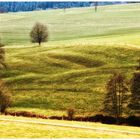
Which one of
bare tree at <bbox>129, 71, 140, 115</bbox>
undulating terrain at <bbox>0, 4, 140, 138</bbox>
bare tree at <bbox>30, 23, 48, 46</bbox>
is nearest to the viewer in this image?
bare tree at <bbox>129, 71, 140, 115</bbox>

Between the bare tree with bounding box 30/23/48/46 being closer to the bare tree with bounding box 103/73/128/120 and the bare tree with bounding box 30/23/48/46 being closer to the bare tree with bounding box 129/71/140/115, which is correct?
→ the bare tree with bounding box 129/71/140/115

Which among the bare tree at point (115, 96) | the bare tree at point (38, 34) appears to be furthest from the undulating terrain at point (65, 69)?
the bare tree at point (38, 34)

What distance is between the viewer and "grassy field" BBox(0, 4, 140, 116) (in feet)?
216

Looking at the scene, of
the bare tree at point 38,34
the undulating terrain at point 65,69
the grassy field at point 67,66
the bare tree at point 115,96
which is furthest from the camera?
the bare tree at point 38,34

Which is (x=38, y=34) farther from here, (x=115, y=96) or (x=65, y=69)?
(x=115, y=96)

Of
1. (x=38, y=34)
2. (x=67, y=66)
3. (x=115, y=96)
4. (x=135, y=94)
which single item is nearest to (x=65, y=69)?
(x=67, y=66)

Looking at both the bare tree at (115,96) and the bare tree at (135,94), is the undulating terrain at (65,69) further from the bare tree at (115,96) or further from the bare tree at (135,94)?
the bare tree at (135,94)

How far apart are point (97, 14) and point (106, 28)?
29.6 meters

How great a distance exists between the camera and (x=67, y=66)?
292ft

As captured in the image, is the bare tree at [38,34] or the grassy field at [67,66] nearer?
the grassy field at [67,66]

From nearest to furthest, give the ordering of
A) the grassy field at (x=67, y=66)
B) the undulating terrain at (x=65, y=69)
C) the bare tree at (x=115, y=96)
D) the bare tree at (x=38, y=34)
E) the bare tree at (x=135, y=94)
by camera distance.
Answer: the bare tree at (x=115, y=96) < the bare tree at (x=135, y=94) < the undulating terrain at (x=65, y=69) < the grassy field at (x=67, y=66) < the bare tree at (x=38, y=34)

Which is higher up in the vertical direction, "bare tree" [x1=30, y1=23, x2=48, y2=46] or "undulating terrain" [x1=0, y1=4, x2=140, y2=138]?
"bare tree" [x1=30, y1=23, x2=48, y2=46]

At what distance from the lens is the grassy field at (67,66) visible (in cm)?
6594

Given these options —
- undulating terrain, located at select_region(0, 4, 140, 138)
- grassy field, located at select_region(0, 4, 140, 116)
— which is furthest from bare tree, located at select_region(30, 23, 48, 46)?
undulating terrain, located at select_region(0, 4, 140, 138)
